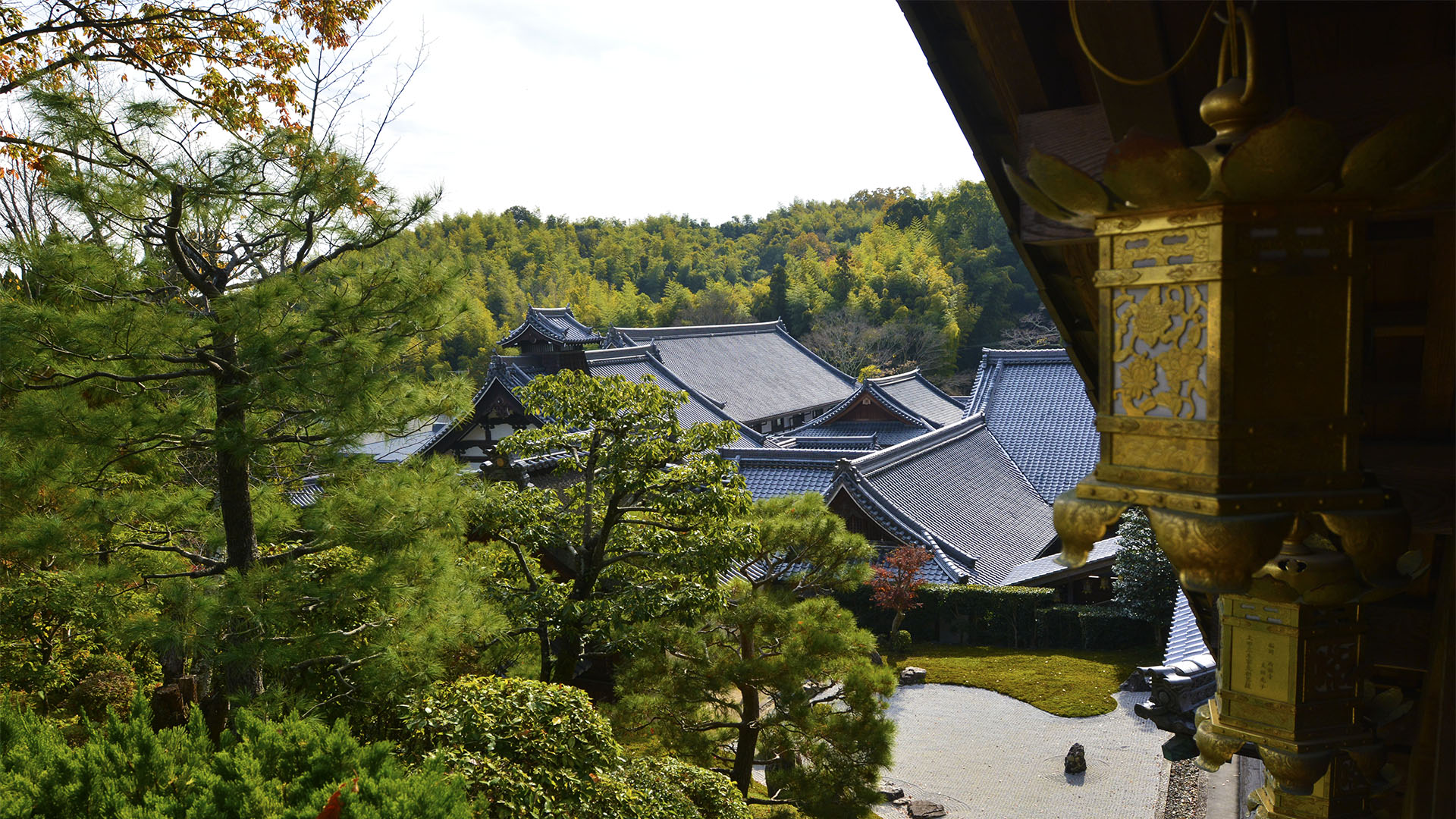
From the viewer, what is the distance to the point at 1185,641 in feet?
22.4

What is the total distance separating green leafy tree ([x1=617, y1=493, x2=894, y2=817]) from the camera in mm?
7031

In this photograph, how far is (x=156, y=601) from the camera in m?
5.61

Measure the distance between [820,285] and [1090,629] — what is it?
1292 inches

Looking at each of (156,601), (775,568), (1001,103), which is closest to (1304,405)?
(1001,103)

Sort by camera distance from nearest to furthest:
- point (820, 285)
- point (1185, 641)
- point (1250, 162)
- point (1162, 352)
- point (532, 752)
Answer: point (1250, 162)
point (1162, 352)
point (532, 752)
point (1185, 641)
point (820, 285)

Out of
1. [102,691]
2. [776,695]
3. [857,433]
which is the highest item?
[102,691]

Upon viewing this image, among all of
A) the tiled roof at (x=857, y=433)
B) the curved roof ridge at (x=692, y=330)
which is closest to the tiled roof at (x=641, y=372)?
the tiled roof at (x=857, y=433)

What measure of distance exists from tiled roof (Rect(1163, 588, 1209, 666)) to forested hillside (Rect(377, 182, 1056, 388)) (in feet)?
78.3

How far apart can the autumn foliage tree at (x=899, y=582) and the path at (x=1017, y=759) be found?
4.78ft

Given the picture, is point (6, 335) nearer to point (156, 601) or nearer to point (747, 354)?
point (156, 601)

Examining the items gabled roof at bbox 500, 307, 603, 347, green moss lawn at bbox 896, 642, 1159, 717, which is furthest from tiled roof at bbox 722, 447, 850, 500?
gabled roof at bbox 500, 307, 603, 347

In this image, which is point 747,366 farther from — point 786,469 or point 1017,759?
point 1017,759

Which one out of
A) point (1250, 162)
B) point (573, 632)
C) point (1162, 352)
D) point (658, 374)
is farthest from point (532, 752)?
point (658, 374)

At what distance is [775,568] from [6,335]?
622 cm
